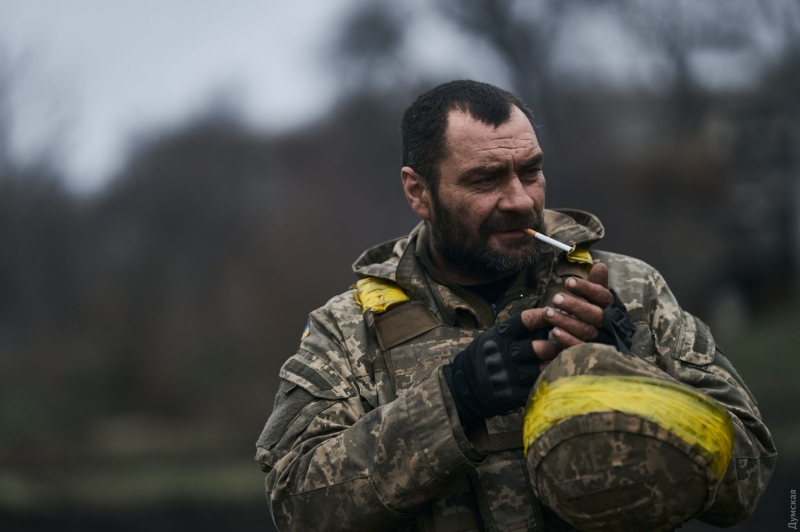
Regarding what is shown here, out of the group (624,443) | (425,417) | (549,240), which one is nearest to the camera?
(624,443)

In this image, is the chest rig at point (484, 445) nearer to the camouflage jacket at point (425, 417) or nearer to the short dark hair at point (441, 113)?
the camouflage jacket at point (425, 417)

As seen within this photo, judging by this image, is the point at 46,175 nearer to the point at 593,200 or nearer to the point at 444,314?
the point at 593,200

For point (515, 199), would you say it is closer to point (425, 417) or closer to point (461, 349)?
point (461, 349)

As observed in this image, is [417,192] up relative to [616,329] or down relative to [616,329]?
up

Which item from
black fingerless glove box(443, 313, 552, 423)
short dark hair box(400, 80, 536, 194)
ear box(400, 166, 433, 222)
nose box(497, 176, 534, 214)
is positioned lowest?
black fingerless glove box(443, 313, 552, 423)

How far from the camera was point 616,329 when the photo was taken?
2.91m

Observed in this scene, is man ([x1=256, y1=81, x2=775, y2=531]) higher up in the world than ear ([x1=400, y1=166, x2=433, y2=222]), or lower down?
lower down

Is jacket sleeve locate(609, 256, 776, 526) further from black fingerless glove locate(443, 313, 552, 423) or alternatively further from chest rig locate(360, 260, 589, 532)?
black fingerless glove locate(443, 313, 552, 423)

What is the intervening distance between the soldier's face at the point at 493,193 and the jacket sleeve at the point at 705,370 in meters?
0.43

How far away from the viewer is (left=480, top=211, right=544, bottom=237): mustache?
3574 mm

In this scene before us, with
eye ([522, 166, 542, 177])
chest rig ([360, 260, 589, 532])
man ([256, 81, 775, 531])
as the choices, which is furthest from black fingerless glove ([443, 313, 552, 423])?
eye ([522, 166, 542, 177])

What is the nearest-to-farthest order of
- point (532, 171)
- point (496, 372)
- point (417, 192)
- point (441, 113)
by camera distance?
point (496, 372)
point (532, 171)
point (441, 113)
point (417, 192)

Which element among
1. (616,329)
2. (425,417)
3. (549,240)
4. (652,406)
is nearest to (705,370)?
(616,329)

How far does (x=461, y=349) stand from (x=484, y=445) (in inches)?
22.0
